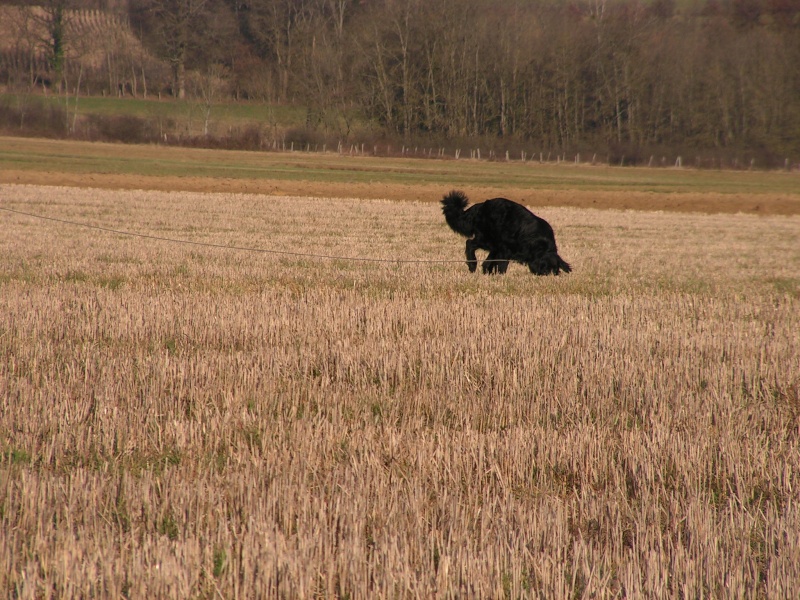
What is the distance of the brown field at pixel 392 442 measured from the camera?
7.98 feet

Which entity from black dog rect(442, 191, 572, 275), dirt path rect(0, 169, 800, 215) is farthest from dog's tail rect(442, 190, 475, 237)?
dirt path rect(0, 169, 800, 215)

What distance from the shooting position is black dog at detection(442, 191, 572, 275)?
10.4 metres

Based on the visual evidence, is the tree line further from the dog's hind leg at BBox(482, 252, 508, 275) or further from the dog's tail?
the dog's hind leg at BBox(482, 252, 508, 275)

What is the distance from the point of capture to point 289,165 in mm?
50000

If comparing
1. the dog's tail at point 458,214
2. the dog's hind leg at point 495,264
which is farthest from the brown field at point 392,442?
the dog's tail at point 458,214

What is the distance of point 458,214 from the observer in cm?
1092

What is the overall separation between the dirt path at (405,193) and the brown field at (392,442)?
21.2 metres

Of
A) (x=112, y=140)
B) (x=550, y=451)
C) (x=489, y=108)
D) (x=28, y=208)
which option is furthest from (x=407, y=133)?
(x=550, y=451)

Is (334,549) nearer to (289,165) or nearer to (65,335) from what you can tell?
(65,335)

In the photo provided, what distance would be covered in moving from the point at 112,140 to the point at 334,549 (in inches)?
2830

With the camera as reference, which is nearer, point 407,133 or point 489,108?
point 407,133

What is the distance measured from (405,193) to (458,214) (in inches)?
803

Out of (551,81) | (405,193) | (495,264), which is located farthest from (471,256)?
(551,81)

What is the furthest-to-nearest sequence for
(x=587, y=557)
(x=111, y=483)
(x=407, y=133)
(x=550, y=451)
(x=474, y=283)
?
(x=407, y=133) → (x=474, y=283) → (x=550, y=451) → (x=111, y=483) → (x=587, y=557)
